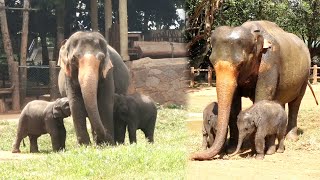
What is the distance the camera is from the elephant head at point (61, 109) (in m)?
4.51

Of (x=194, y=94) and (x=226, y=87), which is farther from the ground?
(x=226, y=87)

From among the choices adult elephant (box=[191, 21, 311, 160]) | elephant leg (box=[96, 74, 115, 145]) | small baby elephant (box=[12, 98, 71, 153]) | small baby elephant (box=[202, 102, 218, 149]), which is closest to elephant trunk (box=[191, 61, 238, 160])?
adult elephant (box=[191, 21, 311, 160])

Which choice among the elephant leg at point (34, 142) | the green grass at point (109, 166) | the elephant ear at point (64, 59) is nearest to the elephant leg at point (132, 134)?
the elephant ear at point (64, 59)

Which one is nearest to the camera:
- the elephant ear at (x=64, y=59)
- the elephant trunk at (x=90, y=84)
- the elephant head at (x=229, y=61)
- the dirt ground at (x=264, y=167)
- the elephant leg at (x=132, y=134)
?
the dirt ground at (x=264, y=167)

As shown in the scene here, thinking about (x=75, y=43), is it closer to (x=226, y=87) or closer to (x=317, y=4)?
(x=226, y=87)

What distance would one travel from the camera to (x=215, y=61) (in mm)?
3646

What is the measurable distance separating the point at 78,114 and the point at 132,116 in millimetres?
449

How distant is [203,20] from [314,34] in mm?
6814

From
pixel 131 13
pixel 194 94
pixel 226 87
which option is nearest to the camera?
pixel 226 87

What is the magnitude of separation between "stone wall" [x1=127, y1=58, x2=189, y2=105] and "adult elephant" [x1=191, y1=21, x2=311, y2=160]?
3.97 ft

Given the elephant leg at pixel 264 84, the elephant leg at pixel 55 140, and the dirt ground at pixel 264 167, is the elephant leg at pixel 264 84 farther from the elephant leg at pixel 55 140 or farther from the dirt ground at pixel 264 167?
the elephant leg at pixel 55 140

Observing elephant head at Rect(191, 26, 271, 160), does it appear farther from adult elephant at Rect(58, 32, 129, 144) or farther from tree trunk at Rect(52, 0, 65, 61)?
tree trunk at Rect(52, 0, 65, 61)

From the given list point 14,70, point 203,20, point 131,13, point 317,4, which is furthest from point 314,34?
point 131,13

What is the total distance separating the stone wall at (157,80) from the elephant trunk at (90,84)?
1335 mm
